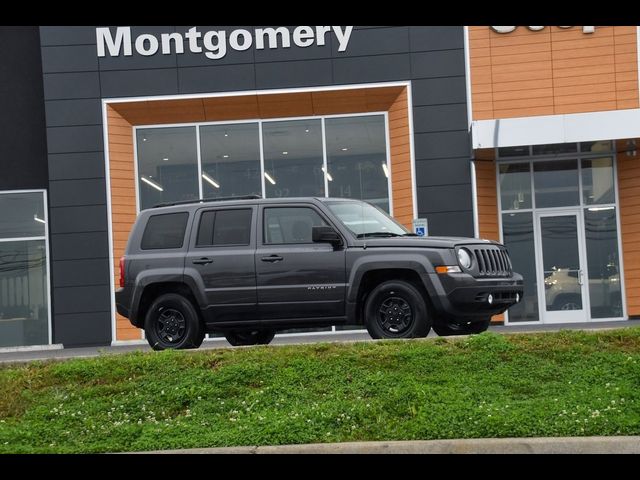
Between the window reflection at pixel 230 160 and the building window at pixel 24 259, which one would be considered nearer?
the window reflection at pixel 230 160

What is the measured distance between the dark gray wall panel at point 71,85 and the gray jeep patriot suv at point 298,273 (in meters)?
9.57

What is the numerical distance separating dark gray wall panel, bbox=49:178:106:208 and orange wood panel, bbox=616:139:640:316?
11055 mm

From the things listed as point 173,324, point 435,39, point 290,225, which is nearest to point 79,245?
point 435,39

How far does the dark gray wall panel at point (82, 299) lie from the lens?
71.1ft

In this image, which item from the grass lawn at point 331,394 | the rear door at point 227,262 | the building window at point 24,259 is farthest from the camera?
the building window at point 24,259

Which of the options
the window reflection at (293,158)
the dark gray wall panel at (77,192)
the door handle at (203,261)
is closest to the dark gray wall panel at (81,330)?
the dark gray wall panel at (77,192)

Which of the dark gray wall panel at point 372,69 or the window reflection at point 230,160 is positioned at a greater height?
the dark gray wall panel at point 372,69

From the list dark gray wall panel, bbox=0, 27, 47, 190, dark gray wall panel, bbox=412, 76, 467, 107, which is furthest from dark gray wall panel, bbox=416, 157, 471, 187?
dark gray wall panel, bbox=0, 27, 47, 190

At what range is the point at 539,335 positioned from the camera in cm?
1099

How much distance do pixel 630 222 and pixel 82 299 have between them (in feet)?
38.5

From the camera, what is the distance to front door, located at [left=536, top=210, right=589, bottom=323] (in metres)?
21.6

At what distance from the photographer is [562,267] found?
21.6 m

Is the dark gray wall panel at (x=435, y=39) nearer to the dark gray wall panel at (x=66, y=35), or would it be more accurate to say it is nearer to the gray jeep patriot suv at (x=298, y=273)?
the dark gray wall panel at (x=66, y=35)
